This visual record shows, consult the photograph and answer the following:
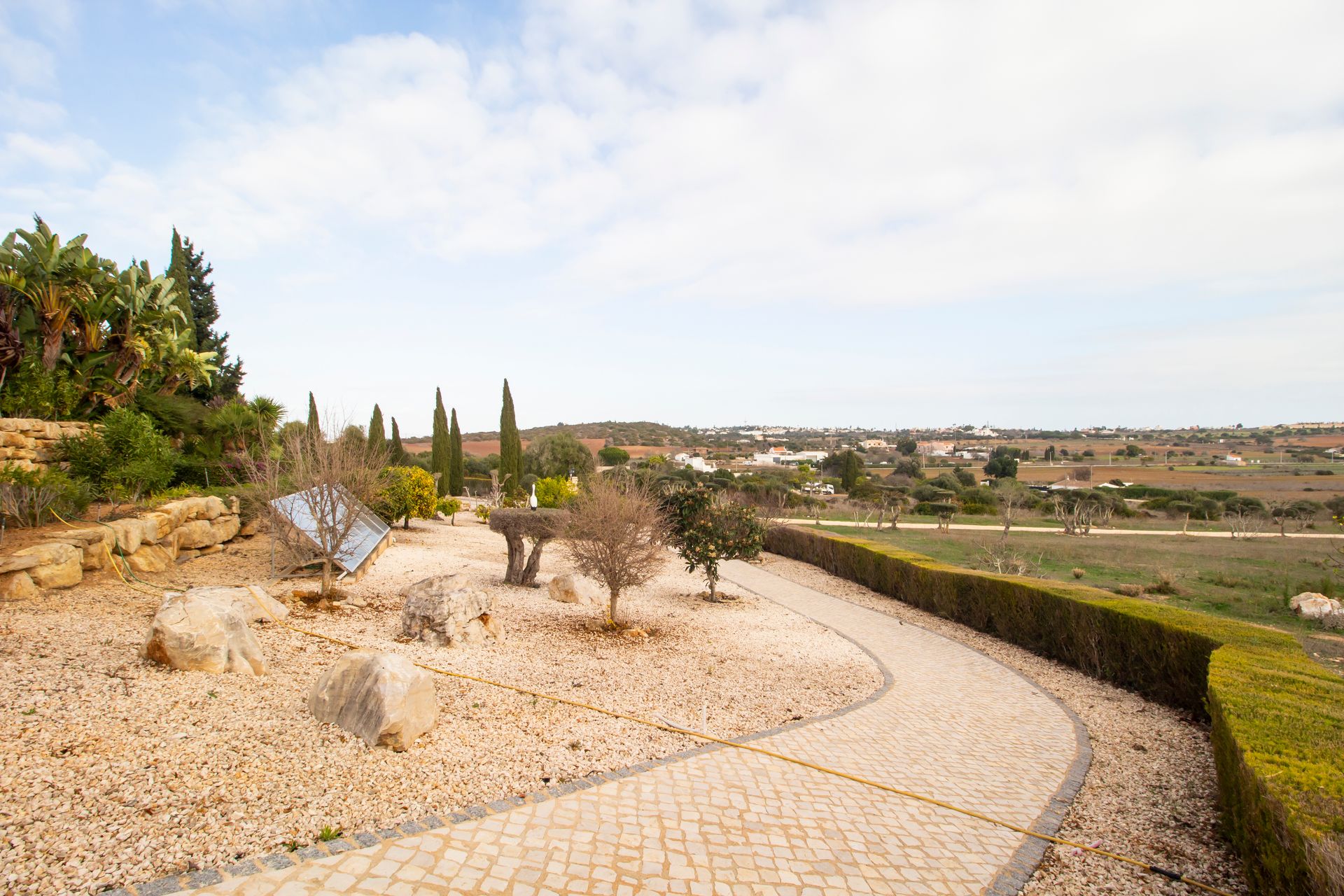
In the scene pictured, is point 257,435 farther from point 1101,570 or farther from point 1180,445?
point 1180,445

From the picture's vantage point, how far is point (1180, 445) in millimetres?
79312

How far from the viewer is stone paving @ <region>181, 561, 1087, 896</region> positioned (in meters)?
3.20

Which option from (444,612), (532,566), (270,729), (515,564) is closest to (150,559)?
(444,612)

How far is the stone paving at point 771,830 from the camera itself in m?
3.20

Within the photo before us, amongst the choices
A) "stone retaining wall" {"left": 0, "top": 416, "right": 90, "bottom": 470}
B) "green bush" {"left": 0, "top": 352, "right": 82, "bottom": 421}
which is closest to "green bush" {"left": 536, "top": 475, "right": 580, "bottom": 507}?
"green bush" {"left": 0, "top": 352, "right": 82, "bottom": 421}

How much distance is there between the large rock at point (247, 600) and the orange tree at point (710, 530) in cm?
683

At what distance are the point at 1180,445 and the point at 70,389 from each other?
9974 cm

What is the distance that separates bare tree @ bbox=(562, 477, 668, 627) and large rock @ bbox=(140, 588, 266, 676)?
14.8 ft

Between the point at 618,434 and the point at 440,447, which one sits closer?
the point at 440,447

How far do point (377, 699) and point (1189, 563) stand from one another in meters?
19.3

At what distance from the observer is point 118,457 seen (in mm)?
9562

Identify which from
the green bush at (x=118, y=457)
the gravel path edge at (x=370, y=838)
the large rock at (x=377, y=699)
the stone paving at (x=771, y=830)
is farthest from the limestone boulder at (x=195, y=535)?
the stone paving at (x=771, y=830)

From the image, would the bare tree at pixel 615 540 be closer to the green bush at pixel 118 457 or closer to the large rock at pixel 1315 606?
the green bush at pixel 118 457

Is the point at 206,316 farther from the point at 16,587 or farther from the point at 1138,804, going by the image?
the point at 1138,804
